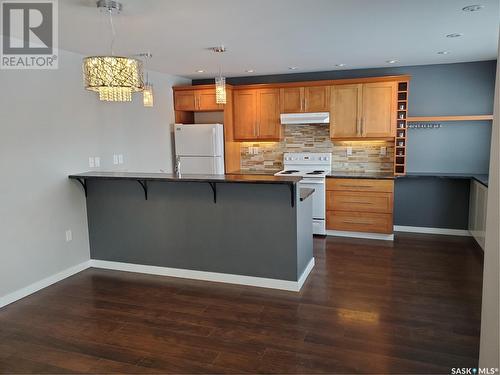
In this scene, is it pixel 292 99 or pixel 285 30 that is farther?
pixel 292 99

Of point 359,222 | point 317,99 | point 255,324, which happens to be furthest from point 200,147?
point 255,324

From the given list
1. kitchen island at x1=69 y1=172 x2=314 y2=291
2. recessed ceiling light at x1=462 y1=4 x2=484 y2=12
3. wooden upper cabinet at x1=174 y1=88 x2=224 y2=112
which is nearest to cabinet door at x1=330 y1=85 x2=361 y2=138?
wooden upper cabinet at x1=174 y1=88 x2=224 y2=112

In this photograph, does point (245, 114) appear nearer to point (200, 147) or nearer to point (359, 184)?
point (200, 147)

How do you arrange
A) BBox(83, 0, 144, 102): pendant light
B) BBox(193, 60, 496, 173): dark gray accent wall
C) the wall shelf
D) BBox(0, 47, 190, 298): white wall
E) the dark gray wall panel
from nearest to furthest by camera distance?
BBox(83, 0, 144, 102): pendant light
BBox(0, 47, 190, 298): white wall
the wall shelf
BBox(193, 60, 496, 173): dark gray accent wall
the dark gray wall panel

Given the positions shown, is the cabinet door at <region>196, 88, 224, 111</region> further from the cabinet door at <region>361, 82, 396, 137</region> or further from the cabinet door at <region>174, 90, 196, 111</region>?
the cabinet door at <region>361, 82, 396, 137</region>

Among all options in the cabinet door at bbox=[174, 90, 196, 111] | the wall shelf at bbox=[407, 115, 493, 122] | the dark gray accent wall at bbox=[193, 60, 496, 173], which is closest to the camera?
the wall shelf at bbox=[407, 115, 493, 122]

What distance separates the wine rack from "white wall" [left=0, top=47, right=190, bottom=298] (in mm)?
3713

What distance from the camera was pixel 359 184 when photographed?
5371 mm

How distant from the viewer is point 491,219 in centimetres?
183

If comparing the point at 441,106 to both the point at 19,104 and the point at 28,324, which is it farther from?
the point at 28,324

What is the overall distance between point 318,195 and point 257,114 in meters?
1.61

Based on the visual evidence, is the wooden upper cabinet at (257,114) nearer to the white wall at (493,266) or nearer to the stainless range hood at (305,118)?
the stainless range hood at (305,118)

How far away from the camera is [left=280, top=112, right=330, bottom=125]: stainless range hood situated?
559 cm

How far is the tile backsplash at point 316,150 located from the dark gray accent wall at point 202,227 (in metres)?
2.02
